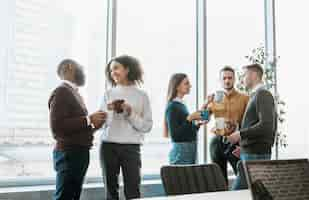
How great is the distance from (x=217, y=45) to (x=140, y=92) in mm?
2105

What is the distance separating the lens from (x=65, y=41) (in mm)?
3580

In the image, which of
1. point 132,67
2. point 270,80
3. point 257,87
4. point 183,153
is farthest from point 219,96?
point 270,80

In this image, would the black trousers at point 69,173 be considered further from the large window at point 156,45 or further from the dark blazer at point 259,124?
the large window at point 156,45

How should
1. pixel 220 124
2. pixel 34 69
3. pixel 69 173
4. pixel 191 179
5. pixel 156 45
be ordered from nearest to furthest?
pixel 191 179 < pixel 69 173 < pixel 220 124 < pixel 34 69 < pixel 156 45

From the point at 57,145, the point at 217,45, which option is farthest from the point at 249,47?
the point at 57,145

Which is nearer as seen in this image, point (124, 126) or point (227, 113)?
point (124, 126)

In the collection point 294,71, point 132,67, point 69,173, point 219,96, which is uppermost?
point 294,71

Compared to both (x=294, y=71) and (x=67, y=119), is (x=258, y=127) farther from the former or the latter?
(x=294, y=71)

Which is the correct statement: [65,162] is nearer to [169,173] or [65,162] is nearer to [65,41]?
[169,173]

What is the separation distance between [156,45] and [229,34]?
102 cm

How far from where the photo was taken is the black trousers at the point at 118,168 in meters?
2.46

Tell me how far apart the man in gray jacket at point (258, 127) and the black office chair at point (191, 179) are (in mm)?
1027

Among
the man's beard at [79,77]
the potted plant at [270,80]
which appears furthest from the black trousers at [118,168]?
the potted plant at [270,80]

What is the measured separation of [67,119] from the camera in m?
2.37
